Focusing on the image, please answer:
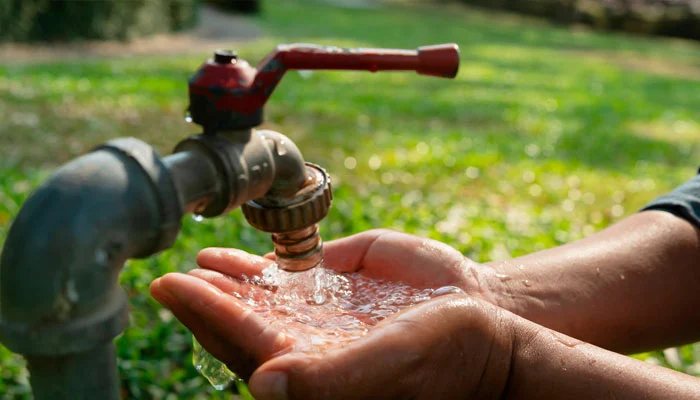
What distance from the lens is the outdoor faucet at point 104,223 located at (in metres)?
0.90

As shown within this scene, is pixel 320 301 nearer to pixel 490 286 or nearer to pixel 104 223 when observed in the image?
pixel 490 286

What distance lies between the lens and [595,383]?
4.79 ft

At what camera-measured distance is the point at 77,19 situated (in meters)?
10.5

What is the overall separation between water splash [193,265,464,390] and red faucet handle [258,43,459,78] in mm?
555

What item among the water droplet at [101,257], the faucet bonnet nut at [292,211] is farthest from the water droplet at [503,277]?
the water droplet at [101,257]

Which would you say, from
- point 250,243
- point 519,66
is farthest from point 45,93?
point 519,66

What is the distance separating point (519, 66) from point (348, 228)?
8.30m

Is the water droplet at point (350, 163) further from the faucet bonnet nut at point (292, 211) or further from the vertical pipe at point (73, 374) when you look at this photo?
the vertical pipe at point (73, 374)

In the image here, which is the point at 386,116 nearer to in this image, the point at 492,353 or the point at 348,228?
the point at 348,228

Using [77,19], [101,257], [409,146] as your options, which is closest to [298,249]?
[101,257]

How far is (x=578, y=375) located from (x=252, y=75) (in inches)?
35.3

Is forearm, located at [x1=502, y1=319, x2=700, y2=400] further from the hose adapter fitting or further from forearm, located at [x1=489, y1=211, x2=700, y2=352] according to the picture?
A: the hose adapter fitting

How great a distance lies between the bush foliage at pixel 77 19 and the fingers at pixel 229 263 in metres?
9.10

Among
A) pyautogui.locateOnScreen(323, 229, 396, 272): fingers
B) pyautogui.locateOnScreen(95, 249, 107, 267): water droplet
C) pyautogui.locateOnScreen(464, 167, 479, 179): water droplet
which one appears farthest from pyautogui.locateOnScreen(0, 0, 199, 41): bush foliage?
pyautogui.locateOnScreen(95, 249, 107, 267): water droplet
